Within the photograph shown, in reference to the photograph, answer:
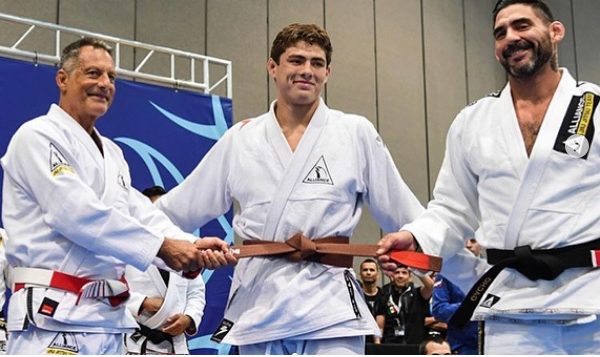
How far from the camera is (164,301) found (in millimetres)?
5535

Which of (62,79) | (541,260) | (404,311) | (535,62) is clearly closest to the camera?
(541,260)

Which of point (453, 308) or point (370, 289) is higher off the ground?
point (453, 308)

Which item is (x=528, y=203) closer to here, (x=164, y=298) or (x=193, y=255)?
(x=193, y=255)

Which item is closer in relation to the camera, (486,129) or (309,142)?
(486,129)

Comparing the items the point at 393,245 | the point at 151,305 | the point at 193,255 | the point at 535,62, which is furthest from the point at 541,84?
the point at 151,305

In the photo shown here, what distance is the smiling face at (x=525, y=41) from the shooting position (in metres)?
3.18

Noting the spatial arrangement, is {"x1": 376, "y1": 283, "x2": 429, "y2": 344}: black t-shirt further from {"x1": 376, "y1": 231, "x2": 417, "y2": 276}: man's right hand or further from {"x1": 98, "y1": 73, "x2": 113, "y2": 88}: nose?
{"x1": 98, "y1": 73, "x2": 113, "y2": 88}: nose

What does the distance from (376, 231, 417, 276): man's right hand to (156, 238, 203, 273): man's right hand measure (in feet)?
2.83

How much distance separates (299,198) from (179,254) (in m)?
0.61

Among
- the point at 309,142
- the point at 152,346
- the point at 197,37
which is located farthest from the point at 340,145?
the point at 197,37

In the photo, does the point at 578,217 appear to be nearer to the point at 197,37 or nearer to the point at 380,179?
the point at 380,179

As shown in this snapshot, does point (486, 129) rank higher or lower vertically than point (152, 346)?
higher

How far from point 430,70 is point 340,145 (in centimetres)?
931

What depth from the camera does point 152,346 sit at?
18.1 feet
